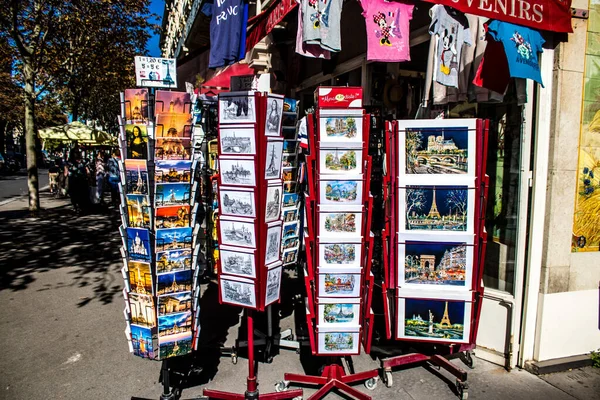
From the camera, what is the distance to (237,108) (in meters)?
3.46

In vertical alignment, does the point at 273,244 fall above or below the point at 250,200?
below

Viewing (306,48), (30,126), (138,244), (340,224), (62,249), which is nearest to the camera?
(138,244)

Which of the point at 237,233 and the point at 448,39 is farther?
the point at 448,39

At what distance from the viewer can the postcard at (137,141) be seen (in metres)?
3.51

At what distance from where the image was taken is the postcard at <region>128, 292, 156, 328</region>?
11.3 feet

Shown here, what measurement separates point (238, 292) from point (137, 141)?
160cm

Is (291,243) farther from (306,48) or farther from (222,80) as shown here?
(222,80)

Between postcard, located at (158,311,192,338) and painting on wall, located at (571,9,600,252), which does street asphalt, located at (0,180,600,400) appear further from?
painting on wall, located at (571,9,600,252)

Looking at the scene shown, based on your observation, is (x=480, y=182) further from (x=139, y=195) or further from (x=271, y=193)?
(x=139, y=195)

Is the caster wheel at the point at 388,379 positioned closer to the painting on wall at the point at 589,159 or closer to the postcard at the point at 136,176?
the painting on wall at the point at 589,159

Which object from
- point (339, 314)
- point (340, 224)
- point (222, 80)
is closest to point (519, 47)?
point (340, 224)

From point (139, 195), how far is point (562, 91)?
164 inches

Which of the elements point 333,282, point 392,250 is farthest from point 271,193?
point 392,250

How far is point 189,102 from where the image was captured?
354 centimetres
